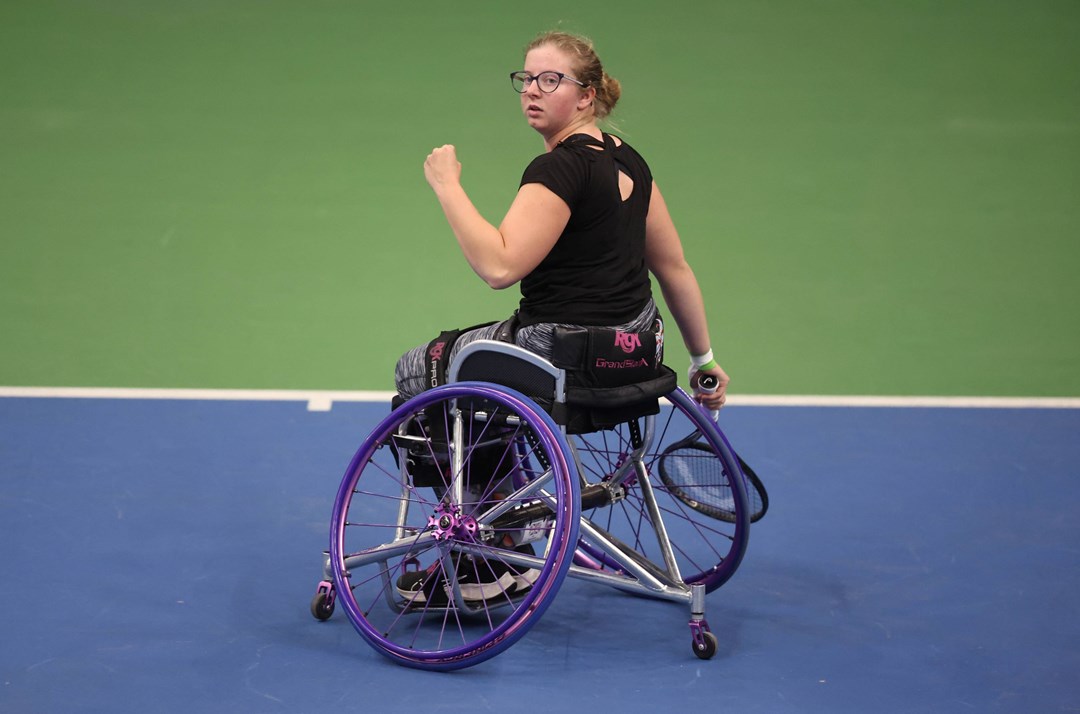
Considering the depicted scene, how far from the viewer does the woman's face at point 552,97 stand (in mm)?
3418

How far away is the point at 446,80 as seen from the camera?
718 cm

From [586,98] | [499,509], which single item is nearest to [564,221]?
[586,98]

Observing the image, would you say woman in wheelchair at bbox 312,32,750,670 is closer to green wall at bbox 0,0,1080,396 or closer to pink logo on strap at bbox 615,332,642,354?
pink logo on strap at bbox 615,332,642,354

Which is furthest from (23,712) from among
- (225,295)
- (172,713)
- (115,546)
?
(225,295)

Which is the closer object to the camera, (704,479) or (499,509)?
(499,509)

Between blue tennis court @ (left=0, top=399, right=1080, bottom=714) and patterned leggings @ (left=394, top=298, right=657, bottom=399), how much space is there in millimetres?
641

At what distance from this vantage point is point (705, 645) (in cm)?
345

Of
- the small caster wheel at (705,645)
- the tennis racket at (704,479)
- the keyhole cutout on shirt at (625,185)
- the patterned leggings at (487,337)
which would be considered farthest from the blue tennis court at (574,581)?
the keyhole cutout on shirt at (625,185)

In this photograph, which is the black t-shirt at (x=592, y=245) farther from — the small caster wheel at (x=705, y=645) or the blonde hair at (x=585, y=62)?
the small caster wheel at (x=705, y=645)

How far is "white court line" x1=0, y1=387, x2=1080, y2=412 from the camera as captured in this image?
208 inches

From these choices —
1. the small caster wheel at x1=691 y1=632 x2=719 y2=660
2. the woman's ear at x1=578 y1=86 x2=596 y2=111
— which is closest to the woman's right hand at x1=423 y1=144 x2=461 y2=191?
the woman's ear at x1=578 y1=86 x2=596 y2=111

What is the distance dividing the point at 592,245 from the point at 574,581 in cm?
107

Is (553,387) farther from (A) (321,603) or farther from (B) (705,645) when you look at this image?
(A) (321,603)

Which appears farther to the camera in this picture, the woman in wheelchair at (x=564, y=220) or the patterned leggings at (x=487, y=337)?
the patterned leggings at (x=487, y=337)
